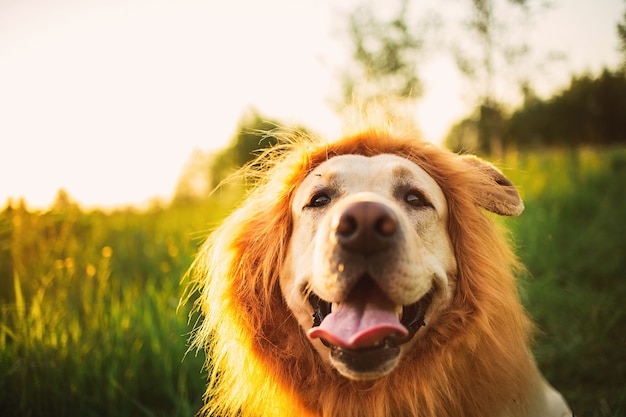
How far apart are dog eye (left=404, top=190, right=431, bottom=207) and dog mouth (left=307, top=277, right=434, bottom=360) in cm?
53

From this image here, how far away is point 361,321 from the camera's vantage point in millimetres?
1611

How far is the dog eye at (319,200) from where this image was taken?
2064mm

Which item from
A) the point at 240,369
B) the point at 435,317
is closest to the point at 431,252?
the point at 435,317

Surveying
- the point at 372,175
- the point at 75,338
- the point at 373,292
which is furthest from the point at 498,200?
the point at 75,338

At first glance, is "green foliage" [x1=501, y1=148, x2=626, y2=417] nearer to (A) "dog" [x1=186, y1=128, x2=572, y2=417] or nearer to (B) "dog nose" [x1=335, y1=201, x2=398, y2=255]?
(A) "dog" [x1=186, y1=128, x2=572, y2=417]

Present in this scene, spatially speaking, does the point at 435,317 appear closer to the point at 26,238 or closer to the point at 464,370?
the point at 464,370

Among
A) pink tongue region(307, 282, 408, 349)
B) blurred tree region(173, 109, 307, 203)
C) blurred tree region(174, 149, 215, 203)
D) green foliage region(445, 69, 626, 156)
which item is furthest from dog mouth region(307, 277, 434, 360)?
blurred tree region(174, 149, 215, 203)

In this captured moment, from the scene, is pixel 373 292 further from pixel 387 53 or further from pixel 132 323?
pixel 387 53

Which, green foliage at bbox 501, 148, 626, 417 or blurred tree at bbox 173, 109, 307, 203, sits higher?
blurred tree at bbox 173, 109, 307, 203

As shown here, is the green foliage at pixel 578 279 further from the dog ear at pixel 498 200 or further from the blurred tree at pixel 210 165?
the blurred tree at pixel 210 165

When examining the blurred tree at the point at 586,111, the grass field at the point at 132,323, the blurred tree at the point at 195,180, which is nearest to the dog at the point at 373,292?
the grass field at the point at 132,323

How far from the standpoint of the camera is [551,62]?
26.3 ft

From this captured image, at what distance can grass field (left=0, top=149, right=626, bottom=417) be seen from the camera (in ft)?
8.42

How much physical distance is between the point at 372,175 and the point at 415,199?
242 millimetres
